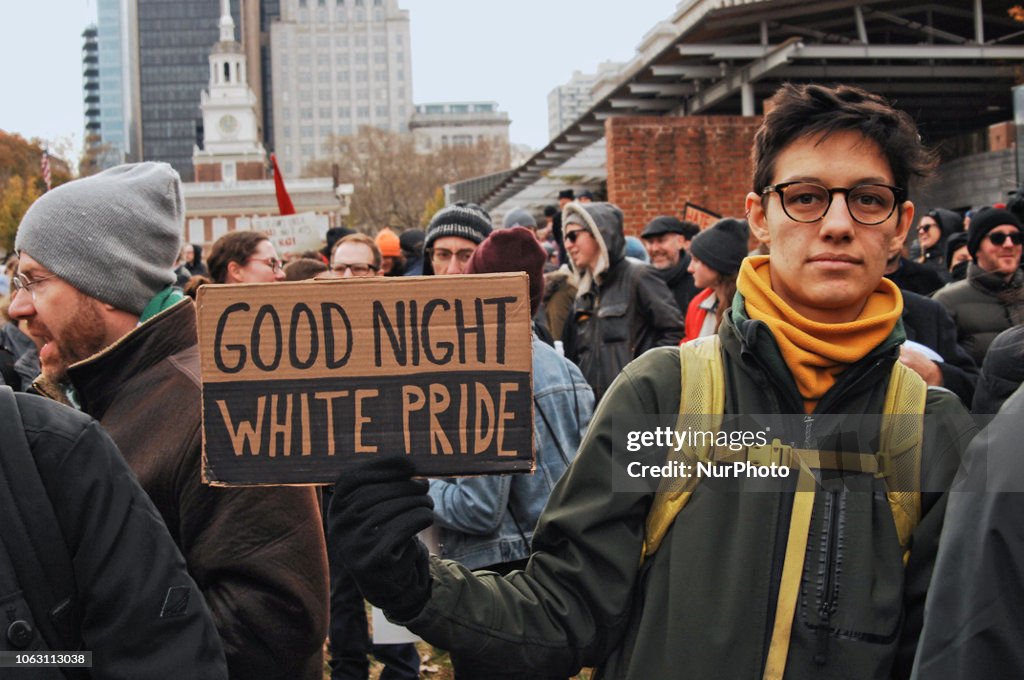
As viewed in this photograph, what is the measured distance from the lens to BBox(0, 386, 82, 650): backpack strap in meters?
1.86

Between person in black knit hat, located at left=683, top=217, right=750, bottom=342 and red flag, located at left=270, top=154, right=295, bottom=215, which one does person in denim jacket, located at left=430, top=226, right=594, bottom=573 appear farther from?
red flag, located at left=270, top=154, right=295, bottom=215

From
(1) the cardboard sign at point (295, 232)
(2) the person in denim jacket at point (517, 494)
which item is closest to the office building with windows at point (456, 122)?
(1) the cardboard sign at point (295, 232)

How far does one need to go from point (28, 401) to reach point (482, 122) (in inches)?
7465

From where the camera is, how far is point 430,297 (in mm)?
2061

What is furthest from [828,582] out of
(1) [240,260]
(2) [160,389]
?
(1) [240,260]

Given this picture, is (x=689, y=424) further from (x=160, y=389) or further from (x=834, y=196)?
(x=160, y=389)

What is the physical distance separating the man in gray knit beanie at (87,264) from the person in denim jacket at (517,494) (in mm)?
1301

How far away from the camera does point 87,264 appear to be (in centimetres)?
275

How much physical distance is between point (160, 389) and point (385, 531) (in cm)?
105

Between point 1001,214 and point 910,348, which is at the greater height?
point 1001,214

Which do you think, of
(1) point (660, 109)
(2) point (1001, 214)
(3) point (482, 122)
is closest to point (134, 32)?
(3) point (482, 122)

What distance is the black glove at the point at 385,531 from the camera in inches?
71.4

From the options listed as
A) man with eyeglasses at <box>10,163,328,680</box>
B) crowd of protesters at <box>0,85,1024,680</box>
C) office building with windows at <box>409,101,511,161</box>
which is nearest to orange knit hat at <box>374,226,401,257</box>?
man with eyeglasses at <box>10,163,328,680</box>

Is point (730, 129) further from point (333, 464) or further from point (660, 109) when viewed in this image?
point (333, 464)
